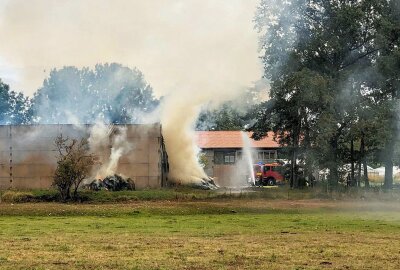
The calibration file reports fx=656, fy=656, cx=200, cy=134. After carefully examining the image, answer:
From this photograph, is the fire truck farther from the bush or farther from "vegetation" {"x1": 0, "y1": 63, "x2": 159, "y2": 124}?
the bush

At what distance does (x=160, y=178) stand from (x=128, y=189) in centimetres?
452

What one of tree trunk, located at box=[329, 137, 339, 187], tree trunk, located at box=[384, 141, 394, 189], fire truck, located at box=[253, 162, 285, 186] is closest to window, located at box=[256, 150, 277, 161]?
fire truck, located at box=[253, 162, 285, 186]

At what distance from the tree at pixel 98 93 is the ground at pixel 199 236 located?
56557 mm

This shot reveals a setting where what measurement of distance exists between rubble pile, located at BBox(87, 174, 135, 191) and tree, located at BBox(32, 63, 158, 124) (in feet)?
131

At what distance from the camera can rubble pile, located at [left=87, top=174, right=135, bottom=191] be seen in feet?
181

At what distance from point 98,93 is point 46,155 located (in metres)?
44.1

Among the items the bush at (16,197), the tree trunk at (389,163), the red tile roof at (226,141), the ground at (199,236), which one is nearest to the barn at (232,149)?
the red tile roof at (226,141)

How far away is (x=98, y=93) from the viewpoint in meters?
103

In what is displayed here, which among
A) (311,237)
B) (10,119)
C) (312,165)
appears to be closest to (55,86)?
(10,119)

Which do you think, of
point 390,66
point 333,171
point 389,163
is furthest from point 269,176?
point 390,66

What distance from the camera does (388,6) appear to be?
5991 centimetres

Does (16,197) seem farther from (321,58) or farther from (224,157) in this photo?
(224,157)

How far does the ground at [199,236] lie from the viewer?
17172 mm

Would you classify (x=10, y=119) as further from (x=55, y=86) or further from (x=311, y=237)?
(x=311, y=237)
